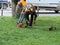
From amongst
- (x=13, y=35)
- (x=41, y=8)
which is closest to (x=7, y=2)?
(x=41, y=8)

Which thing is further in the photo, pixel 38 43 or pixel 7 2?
pixel 7 2

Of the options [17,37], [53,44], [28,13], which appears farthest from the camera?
[28,13]

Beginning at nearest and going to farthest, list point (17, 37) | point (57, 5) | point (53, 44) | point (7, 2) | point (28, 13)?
1. point (53, 44)
2. point (17, 37)
3. point (28, 13)
4. point (57, 5)
5. point (7, 2)

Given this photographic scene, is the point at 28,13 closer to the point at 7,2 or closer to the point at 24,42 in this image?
the point at 24,42

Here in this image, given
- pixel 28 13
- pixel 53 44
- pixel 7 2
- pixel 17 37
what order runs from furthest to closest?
pixel 7 2 < pixel 28 13 < pixel 17 37 < pixel 53 44

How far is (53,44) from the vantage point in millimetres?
9875

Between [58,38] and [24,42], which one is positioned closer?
[24,42]

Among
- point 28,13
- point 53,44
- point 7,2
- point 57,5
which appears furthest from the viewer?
point 7,2

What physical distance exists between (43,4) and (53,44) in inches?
805

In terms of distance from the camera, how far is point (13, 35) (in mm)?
11672

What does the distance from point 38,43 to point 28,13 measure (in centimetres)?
419

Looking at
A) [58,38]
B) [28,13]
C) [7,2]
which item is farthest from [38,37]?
[7,2]

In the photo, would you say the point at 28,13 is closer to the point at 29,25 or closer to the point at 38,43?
the point at 29,25

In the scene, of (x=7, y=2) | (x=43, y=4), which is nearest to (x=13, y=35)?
(x=43, y=4)
